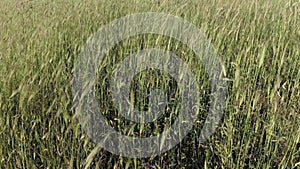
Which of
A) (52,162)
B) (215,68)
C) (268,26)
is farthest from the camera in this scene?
(268,26)

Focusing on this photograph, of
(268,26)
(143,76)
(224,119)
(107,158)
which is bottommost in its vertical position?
(107,158)

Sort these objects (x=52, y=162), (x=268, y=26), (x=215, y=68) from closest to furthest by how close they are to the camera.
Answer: (x=52, y=162) → (x=215, y=68) → (x=268, y=26)

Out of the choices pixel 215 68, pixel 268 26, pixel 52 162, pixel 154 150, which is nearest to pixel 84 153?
pixel 52 162

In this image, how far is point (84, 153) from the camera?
0.96 metres

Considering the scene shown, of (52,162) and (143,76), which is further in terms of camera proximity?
(143,76)

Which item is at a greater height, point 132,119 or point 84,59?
point 84,59

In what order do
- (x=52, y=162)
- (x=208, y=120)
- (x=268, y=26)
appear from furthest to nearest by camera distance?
(x=268, y=26), (x=208, y=120), (x=52, y=162)

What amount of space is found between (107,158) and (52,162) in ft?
0.57

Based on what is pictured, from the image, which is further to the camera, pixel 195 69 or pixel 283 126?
pixel 195 69

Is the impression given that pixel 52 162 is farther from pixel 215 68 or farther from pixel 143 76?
pixel 215 68

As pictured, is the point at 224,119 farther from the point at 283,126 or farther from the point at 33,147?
the point at 33,147

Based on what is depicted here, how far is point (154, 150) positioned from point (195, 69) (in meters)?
0.38

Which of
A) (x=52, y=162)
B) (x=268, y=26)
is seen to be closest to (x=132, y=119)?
(x=52, y=162)

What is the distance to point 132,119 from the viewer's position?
1.01 metres
